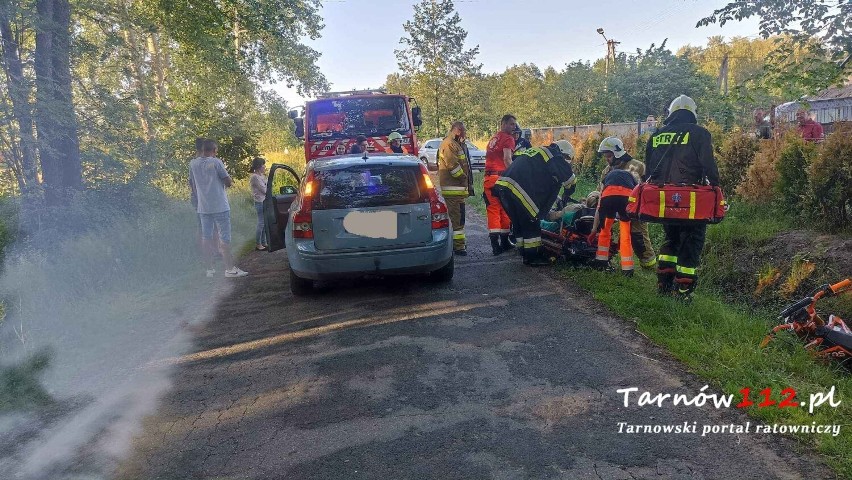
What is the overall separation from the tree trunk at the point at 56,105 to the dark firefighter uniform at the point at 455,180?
5256 mm

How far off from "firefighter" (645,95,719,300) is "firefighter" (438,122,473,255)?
3.31 meters

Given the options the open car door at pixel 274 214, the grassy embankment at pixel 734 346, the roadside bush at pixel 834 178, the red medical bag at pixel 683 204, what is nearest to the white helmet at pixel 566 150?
the grassy embankment at pixel 734 346

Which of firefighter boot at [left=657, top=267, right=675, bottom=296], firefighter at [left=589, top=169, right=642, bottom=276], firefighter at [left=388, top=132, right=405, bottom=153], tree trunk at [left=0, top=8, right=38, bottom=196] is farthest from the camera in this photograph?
firefighter at [left=388, top=132, right=405, bottom=153]

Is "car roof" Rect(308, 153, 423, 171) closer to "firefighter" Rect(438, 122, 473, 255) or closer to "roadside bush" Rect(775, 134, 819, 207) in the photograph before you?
"firefighter" Rect(438, 122, 473, 255)

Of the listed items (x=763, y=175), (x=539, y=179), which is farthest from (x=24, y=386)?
(x=763, y=175)

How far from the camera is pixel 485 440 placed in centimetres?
319

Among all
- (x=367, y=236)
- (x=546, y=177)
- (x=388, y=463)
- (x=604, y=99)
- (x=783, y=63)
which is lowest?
(x=388, y=463)

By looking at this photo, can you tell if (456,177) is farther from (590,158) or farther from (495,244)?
(590,158)

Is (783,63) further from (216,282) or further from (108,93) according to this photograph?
(108,93)

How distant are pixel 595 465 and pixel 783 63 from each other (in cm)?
601

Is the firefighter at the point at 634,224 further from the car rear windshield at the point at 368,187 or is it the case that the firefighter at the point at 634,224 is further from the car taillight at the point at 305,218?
the car taillight at the point at 305,218

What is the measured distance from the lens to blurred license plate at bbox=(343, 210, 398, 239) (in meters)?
5.89

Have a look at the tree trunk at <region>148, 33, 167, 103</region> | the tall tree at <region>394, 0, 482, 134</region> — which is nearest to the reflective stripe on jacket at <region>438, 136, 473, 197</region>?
the tree trunk at <region>148, 33, 167, 103</region>

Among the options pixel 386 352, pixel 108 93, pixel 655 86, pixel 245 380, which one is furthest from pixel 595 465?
pixel 655 86
